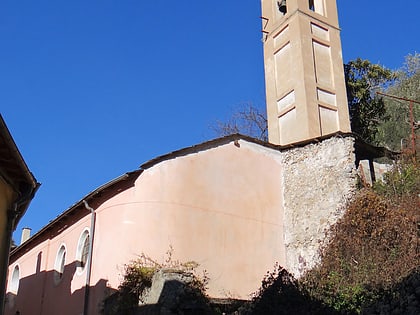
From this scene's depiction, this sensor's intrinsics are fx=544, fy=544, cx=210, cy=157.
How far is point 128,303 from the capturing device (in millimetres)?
13711

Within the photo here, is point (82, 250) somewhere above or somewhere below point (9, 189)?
above

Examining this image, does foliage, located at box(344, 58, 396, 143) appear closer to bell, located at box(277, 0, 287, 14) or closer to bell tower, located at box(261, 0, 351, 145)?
bell tower, located at box(261, 0, 351, 145)

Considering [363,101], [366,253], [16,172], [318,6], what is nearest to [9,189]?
[16,172]

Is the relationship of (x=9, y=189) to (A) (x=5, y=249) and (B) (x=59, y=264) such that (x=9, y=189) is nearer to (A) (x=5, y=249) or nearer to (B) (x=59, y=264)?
(A) (x=5, y=249)

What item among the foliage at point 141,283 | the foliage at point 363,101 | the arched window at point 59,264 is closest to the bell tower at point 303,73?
the foliage at point 363,101

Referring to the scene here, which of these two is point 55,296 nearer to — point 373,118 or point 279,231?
point 279,231

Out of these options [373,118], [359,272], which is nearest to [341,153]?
[359,272]

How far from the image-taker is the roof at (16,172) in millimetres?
10023

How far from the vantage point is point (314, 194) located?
17.0 m

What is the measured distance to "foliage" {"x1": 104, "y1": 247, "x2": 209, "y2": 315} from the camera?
1366 cm

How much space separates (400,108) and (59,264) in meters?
20.4

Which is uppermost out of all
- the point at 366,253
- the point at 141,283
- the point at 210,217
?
the point at 210,217

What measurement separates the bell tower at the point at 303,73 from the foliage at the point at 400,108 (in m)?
6.98

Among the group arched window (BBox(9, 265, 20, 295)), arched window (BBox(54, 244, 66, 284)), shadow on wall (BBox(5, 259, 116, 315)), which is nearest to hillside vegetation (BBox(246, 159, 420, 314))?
shadow on wall (BBox(5, 259, 116, 315))
